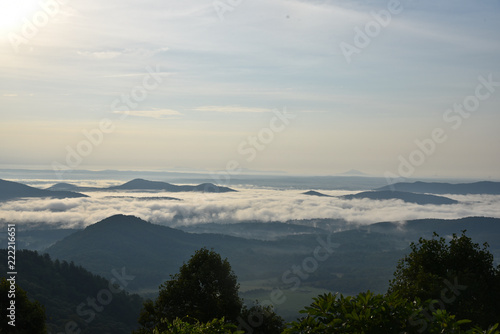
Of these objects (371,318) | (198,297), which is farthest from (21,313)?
(371,318)

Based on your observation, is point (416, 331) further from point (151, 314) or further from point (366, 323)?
point (151, 314)

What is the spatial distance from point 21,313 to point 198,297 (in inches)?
671

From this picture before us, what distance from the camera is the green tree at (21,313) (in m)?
44.2

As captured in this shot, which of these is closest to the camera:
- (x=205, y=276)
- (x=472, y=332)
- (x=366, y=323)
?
(x=472, y=332)

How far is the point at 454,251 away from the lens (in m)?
55.6

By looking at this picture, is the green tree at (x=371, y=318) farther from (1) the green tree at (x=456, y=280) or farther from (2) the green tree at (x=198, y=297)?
(2) the green tree at (x=198, y=297)

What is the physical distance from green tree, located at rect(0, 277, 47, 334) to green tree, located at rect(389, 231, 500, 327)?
3409 centimetres

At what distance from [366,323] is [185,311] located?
3197cm

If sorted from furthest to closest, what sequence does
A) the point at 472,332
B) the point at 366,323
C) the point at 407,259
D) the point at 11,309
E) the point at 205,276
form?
the point at 407,259, the point at 205,276, the point at 11,309, the point at 366,323, the point at 472,332

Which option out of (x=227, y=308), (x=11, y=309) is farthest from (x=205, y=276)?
(x=11, y=309)

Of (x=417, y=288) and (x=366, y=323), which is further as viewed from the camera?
(x=417, y=288)

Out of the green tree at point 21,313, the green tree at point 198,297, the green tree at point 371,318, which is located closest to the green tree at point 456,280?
the green tree at point 198,297

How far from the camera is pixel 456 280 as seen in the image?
47.2 meters

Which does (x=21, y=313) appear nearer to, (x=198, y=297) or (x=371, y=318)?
(x=198, y=297)
